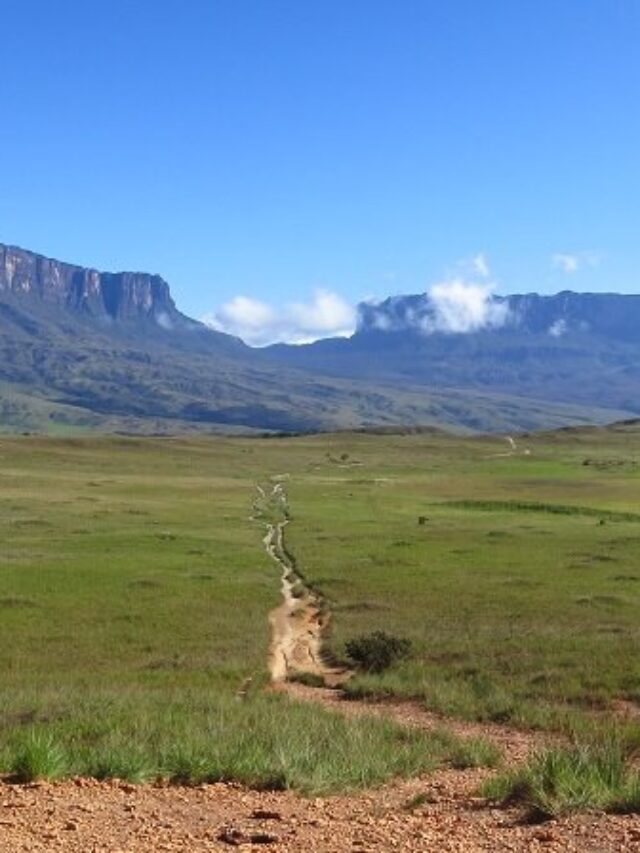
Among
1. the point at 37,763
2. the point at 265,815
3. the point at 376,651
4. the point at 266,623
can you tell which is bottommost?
the point at 266,623

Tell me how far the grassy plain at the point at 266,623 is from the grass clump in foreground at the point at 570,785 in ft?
7.35

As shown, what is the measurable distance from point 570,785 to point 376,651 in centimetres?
1888

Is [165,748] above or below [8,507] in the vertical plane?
above

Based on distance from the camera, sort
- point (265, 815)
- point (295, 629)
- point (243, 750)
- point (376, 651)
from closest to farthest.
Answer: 1. point (265, 815)
2. point (243, 750)
3. point (376, 651)
4. point (295, 629)

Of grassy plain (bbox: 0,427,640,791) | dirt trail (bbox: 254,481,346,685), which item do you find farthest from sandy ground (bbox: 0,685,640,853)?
dirt trail (bbox: 254,481,346,685)

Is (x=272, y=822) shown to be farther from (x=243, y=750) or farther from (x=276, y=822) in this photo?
(x=243, y=750)

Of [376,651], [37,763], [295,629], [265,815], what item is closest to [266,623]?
[295,629]

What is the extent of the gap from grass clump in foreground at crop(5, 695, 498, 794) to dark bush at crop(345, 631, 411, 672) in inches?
381

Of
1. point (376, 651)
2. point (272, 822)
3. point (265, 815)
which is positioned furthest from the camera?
point (376, 651)

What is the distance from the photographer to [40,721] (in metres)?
20.0

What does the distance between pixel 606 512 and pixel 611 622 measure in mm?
55071

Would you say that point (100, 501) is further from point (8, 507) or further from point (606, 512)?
point (606, 512)

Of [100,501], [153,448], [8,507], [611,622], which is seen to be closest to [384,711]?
[611,622]

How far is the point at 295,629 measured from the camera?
39469 millimetres
